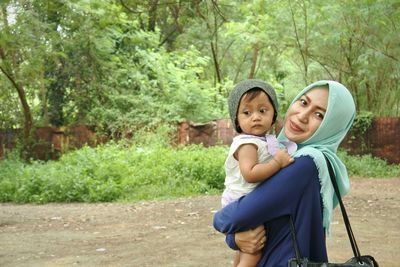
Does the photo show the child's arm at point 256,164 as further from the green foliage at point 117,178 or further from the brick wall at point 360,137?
the brick wall at point 360,137

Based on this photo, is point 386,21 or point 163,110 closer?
point 386,21

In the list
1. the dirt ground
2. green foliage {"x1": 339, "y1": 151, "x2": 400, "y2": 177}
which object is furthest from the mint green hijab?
green foliage {"x1": 339, "y1": 151, "x2": 400, "y2": 177}

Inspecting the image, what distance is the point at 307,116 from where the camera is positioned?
6.79 ft

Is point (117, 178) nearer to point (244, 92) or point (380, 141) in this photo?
point (380, 141)

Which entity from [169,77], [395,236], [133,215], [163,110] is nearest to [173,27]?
[169,77]

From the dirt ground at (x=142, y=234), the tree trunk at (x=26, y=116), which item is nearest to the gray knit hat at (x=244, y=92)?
the dirt ground at (x=142, y=234)

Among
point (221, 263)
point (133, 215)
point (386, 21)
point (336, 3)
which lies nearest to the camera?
point (221, 263)

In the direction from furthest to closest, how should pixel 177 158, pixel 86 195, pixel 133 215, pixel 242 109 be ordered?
pixel 177 158, pixel 86 195, pixel 133 215, pixel 242 109

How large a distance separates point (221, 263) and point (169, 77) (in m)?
14.5

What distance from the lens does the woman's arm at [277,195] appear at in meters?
1.99

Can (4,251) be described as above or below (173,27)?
below

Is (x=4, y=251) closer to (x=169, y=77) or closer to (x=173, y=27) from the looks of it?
(x=169, y=77)

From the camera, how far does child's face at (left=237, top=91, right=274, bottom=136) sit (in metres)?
2.15

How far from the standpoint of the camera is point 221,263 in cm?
573
